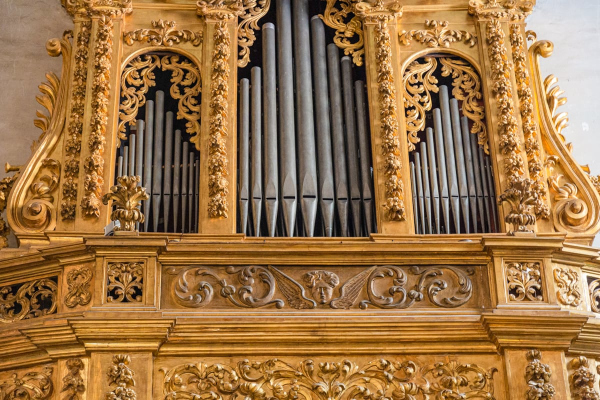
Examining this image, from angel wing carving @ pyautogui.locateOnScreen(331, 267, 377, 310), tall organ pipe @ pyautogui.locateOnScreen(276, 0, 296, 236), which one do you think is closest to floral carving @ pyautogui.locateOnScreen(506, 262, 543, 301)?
angel wing carving @ pyautogui.locateOnScreen(331, 267, 377, 310)

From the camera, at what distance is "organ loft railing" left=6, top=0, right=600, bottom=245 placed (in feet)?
35.5

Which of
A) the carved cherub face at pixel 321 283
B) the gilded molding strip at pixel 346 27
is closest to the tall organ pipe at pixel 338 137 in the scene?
the gilded molding strip at pixel 346 27

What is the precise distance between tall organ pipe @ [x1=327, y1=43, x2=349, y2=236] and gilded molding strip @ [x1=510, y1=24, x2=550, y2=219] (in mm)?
1806

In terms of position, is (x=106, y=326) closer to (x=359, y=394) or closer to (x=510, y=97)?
(x=359, y=394)

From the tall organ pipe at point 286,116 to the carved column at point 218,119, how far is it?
466 mm

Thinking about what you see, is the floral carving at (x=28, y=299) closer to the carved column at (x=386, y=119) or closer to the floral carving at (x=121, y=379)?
the floral carving at (x=121, y=379)

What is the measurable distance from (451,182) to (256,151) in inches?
76.4

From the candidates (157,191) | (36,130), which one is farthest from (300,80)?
(36,130)

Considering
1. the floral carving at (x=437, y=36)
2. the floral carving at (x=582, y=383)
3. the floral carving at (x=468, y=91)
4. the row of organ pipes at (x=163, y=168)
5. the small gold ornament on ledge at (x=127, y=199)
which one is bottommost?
the floral carving at (x=582, y=383)

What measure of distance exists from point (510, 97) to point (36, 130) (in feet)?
16.5

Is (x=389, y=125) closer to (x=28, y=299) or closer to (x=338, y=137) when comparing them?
(x=338, y=137)

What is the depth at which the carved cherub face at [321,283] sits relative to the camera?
10000mm

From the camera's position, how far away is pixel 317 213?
10898 millimetres

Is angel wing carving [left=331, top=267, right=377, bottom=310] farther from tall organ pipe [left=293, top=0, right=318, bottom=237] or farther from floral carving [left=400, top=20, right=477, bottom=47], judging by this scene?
floral carving [left=400, top=20, right=477, bottom=47]
